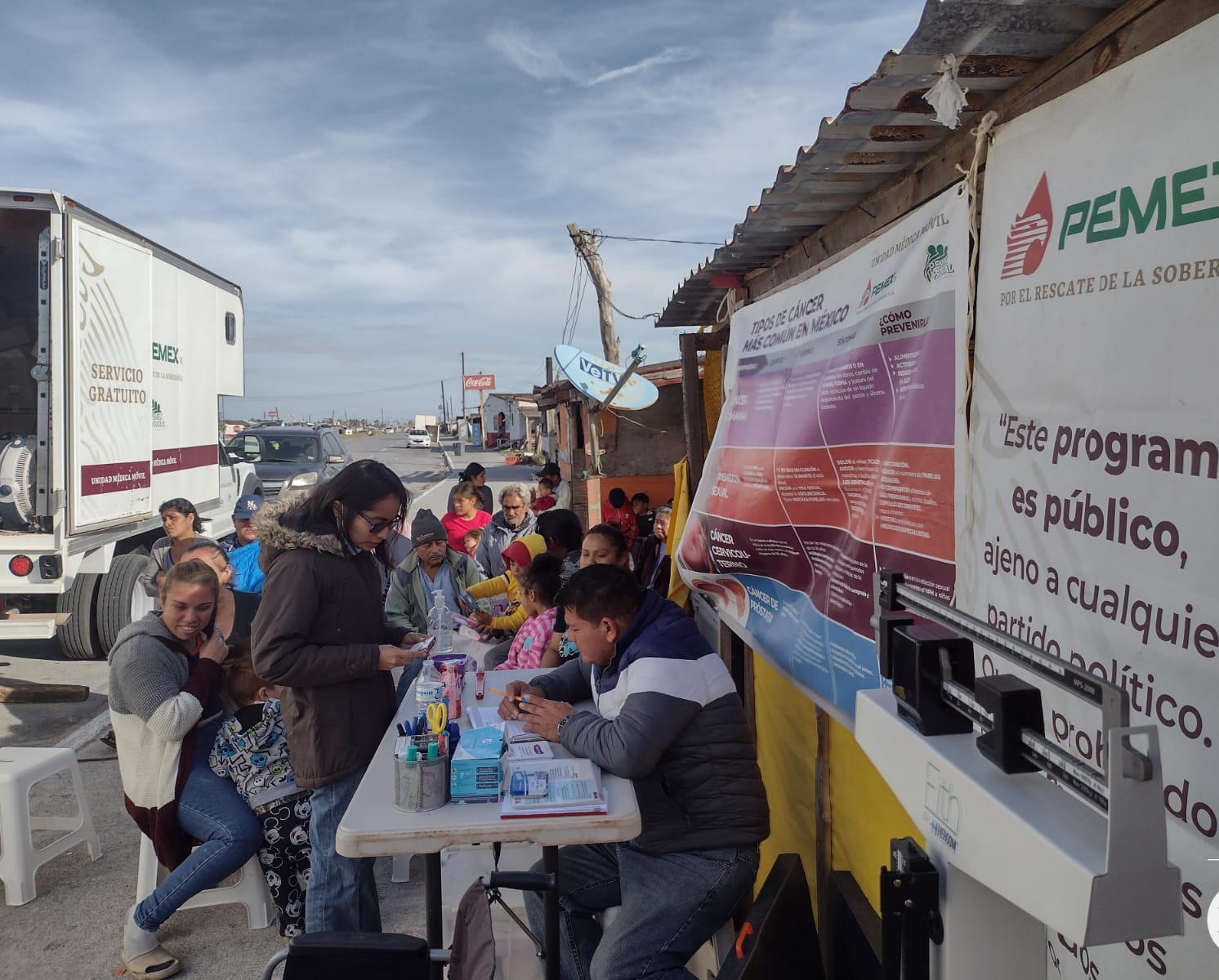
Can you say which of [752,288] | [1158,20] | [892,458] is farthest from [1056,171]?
[752,288]

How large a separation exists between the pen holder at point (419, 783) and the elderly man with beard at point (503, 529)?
420 cm

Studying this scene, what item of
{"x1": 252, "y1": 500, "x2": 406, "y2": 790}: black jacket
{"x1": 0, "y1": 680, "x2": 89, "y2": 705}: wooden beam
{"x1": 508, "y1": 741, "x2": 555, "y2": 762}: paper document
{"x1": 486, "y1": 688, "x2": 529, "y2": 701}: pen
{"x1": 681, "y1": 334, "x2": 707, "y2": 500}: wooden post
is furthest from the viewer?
{"x1": 0, "y1": 680, "x2": 89, "y2": 705}: wooden beam

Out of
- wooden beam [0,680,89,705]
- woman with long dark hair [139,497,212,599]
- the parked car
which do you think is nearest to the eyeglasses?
woman with long dark hair [139,497,212,599]

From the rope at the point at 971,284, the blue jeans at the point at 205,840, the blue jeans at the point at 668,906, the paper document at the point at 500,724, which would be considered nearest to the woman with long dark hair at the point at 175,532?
the blue jeans at the point at 205,840

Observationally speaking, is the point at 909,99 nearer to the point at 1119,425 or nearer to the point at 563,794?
the point at 1119,425

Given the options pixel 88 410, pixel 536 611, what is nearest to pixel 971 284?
pixel 536 611

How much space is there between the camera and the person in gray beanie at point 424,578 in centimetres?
503

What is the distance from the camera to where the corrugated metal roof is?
160 centimetres

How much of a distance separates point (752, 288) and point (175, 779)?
3311 millimetres

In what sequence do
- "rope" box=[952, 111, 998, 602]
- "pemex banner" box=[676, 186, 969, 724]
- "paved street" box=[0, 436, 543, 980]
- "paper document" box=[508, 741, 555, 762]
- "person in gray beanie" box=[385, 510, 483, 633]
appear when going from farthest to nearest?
1. "person in gray beanie" box=[385, 510, 483, 633]
2. "paved street" box=[0, 436, 543, 980]
3. "paper document" box=[508, 741, 555, 762]
4. "pemex banner" box=[676, 186, 969, 724]
5. "rope" box=[952, 111, 998, 602]

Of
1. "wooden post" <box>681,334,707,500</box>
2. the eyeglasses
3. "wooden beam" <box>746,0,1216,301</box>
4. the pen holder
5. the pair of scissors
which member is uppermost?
"wooden beam" <box>746,0,1216,301</box>

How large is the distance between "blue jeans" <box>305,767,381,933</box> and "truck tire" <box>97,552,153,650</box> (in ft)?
15.3

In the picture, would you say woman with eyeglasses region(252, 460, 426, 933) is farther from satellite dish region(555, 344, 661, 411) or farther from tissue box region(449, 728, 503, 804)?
satellite dish region(555, 344, 661, 411)

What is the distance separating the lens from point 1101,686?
865 millimetres
